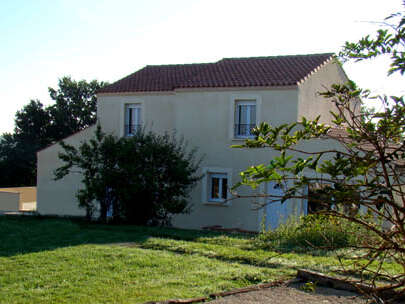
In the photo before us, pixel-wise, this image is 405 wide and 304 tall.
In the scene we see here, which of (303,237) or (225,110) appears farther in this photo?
(225,110)

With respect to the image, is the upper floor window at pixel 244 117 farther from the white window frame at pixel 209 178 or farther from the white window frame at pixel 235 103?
the white window frame at pixel 209 178

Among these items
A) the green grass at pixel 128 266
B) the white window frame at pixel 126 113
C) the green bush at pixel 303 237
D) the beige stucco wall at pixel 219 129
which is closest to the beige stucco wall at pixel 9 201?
the white window frame at pixel 126 113

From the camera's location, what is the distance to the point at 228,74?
72.0ft

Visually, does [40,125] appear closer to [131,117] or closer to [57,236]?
[131,117]

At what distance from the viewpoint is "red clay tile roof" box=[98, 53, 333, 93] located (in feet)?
67.1

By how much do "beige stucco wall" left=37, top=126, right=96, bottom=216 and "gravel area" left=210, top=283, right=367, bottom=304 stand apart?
61.6 ft

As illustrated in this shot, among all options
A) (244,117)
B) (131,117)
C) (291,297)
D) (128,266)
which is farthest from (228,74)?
(291,297)

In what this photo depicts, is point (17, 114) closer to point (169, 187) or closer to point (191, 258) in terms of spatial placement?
point (169, 187)

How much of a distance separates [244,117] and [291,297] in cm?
1399

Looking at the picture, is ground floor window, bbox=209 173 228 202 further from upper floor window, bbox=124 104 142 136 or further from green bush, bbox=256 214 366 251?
green bush, bbox=256 214 366 251

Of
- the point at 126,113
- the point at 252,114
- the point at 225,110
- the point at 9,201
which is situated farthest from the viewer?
the point at 9,201

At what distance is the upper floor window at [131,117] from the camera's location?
2392 centimetres

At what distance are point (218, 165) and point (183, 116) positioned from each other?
2.77 m

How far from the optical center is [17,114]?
47.9 metres
